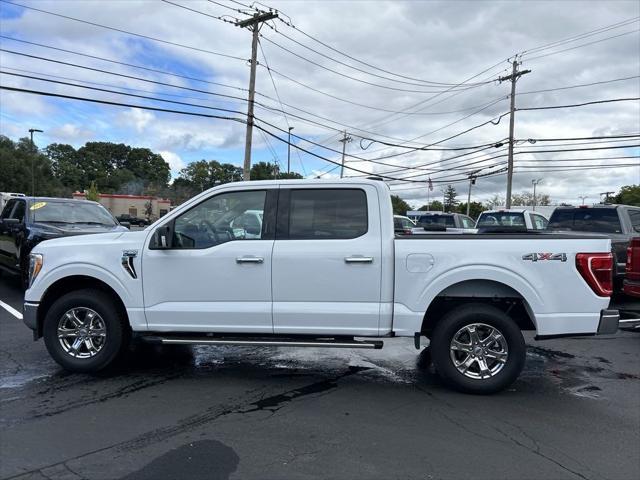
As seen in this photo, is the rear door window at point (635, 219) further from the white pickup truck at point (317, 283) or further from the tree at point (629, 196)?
the tree at point (629, 196)

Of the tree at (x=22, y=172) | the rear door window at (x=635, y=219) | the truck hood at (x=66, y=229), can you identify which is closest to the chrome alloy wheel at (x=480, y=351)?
the truck hood at (x=66, y=229)

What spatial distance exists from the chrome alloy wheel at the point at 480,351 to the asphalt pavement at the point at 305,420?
10.3 inches

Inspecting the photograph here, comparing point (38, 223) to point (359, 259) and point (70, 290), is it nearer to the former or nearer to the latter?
point (70, 290)

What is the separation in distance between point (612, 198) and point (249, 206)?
93035 millimetres

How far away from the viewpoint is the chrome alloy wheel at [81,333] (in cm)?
546

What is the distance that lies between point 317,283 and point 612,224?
7852mm

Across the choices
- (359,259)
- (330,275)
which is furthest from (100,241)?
(359,259)

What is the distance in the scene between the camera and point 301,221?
5.29m

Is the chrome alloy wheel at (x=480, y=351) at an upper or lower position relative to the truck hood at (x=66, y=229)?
lower

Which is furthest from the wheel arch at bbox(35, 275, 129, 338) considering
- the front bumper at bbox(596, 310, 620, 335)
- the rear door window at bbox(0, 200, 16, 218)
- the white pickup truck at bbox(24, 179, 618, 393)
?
the rear door window at bbox(0, 200, 16, 218)

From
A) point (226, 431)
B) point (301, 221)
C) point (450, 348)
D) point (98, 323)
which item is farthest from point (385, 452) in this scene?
point (98, 323)

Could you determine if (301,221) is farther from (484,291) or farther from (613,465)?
(613,465)

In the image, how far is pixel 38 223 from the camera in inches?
397

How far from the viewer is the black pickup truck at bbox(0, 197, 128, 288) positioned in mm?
9604
